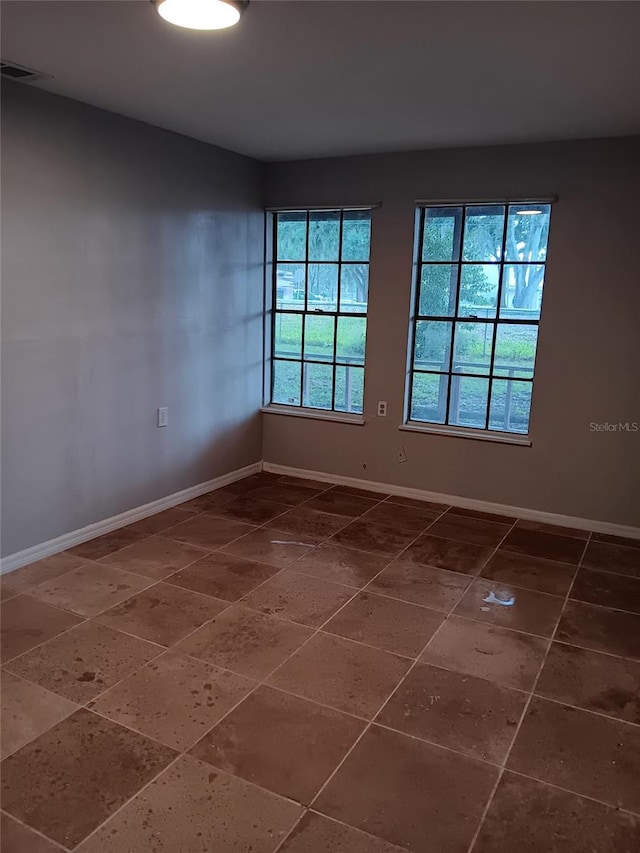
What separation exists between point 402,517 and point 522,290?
1.68 m

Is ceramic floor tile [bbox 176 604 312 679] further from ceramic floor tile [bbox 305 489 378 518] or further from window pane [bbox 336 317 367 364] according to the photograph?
window pane [bbox 336 317 367 364]

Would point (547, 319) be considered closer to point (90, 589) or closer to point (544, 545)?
point (544, 545)

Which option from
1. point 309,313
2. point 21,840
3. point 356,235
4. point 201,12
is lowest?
point 21,840

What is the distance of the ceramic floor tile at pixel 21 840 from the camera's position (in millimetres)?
1704

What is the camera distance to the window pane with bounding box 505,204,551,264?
13.5 ft

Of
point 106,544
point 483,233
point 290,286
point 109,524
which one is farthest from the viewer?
point 290,286

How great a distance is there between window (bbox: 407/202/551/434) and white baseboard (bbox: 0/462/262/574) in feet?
5.29

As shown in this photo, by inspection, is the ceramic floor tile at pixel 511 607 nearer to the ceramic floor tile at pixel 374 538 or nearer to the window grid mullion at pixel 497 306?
the ceramic floor tile at pixel 374 538

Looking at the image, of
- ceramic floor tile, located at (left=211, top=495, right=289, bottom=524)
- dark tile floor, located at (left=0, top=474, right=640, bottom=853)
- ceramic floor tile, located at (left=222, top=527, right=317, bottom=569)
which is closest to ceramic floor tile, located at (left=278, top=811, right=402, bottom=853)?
dark tile floor, located at (left=0, top=474, right=640, bottom=853)

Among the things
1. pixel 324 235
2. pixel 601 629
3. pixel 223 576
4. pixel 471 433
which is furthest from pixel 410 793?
pixel 324 235

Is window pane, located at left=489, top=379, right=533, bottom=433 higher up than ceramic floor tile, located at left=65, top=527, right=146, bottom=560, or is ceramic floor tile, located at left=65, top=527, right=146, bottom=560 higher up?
window pane, located at left=489, top=379, right=533, bottom=433

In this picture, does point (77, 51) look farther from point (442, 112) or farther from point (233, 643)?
point (233, 643)

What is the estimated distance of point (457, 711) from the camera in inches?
91.4

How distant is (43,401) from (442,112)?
256cm
